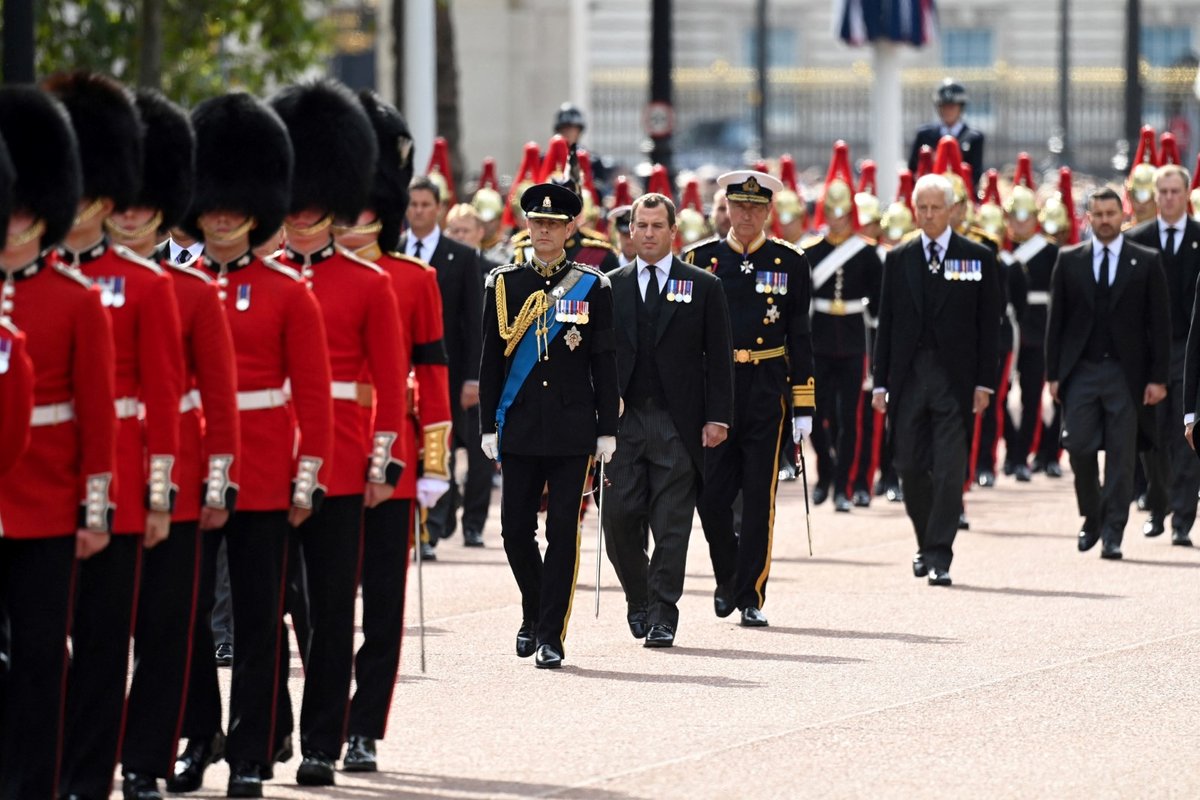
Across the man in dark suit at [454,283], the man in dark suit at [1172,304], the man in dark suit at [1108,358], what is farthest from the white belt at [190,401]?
Result: the man in dark suit at [1172,304]

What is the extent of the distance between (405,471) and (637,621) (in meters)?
3.26

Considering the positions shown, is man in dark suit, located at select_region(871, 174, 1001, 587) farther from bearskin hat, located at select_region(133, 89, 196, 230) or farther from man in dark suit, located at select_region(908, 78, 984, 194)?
man in dark suit, located at select_region(908, 78, 984, 194)

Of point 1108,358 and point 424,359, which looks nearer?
point 424,359

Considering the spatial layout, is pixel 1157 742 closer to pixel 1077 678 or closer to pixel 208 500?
pixel 1077 678

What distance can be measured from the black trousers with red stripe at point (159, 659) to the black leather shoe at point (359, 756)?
2.43 ft

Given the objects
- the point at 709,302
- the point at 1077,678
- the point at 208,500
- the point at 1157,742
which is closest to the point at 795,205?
the point at 709,302

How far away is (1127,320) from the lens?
15.2 meters

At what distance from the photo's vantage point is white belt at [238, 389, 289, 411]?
27.2ft

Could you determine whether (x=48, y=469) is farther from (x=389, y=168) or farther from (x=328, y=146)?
(x=389, y=168)

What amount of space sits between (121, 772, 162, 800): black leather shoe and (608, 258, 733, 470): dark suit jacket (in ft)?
13.5

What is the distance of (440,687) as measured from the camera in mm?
10398

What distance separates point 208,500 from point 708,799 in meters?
1.62

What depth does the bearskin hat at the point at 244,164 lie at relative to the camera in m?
8.38

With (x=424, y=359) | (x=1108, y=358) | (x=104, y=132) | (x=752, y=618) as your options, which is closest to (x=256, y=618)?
(x=424, y=359)
